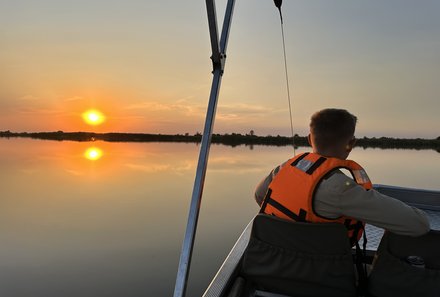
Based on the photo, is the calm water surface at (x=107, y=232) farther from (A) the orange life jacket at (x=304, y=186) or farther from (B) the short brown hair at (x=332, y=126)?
(B) the short brown hair at (x=332, y=126)

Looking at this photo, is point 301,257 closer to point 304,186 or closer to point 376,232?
point 304,186

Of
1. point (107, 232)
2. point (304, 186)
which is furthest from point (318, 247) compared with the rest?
point (107, 232)

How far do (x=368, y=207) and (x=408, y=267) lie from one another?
341 mm

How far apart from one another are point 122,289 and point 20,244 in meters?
2.31

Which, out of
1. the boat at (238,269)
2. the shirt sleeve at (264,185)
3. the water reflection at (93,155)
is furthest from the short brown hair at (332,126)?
the water reflection at (93,155)

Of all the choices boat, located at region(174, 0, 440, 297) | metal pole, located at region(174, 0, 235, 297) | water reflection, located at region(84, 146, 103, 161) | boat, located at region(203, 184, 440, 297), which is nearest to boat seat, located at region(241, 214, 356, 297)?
boat, located at region(174, 0, 440, 297)

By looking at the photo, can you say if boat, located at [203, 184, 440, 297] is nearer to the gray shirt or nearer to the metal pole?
the gray shirt

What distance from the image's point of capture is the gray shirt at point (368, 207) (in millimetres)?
1488

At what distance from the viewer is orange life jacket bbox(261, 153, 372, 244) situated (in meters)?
1.59

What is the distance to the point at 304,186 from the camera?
161cm

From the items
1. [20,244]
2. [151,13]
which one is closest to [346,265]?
[151,13]

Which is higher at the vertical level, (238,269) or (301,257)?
(301,257)

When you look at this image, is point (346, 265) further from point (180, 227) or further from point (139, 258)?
point (180, 227)

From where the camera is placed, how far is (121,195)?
962 centimetres
